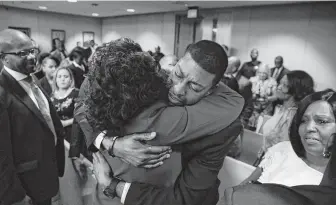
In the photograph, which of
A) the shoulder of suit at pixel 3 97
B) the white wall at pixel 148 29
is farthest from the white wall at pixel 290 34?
the shoulder of suit at pixel 3 97

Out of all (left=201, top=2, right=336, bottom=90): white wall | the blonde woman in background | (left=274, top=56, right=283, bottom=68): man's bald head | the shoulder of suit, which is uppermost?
(left=201, top=2, right=336, bottom=90): white wall

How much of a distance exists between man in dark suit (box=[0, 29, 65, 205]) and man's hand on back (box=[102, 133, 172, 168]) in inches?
37.4

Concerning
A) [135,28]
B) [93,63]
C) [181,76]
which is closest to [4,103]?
[93,63]

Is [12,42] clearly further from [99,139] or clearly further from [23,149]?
[99,139]

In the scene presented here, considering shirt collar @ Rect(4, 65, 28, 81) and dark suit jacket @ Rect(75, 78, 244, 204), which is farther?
shirt collar @ Rect(4, 65, 28, 81)

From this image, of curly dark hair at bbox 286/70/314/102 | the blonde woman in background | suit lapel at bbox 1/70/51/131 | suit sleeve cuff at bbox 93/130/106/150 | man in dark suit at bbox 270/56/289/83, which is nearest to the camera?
→ suit sleeve cuff at bbox 93/130/106/150

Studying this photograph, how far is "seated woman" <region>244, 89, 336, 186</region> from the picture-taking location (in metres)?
1.11

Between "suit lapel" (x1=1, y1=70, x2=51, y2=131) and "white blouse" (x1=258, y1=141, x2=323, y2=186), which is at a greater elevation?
"suit lapel" (x1=1, y1=70, x2=51, y2=131)

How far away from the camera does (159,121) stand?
0.83m

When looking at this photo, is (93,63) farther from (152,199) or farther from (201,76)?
(152,199)

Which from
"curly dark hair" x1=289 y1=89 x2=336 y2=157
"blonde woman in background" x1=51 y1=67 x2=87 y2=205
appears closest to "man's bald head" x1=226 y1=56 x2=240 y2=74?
"blonde woman in background" x1=51 y1=67 x2=87 y2=205

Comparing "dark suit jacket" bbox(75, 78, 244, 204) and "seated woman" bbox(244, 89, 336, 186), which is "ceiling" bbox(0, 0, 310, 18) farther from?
"dark suit jacket" bbox(75, 78, 244, 204)

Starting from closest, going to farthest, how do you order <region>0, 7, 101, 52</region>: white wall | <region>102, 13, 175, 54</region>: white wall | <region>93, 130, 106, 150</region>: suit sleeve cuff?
<region>93, 130, 106, 150</region>: suit sleeve cuff
<region>102, 13, 175, 54</region>: white wall
<region>0, 7, 101, 52</region>: white wall

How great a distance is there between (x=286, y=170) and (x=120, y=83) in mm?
1017
